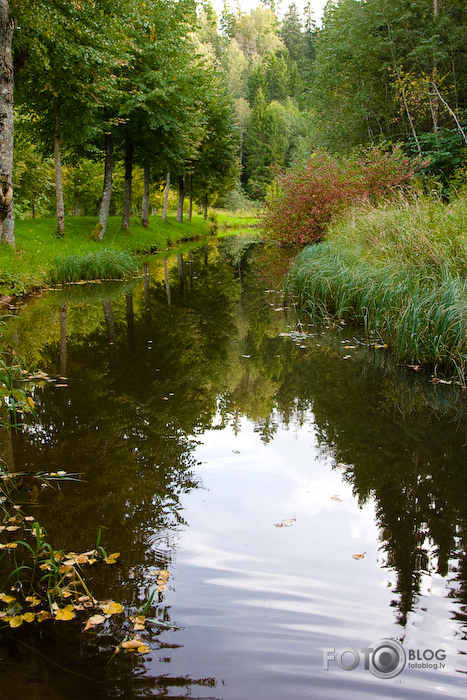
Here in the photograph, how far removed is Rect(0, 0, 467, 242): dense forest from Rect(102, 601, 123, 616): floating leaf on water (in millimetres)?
7149

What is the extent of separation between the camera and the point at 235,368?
7172mm

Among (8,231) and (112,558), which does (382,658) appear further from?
(8,231)

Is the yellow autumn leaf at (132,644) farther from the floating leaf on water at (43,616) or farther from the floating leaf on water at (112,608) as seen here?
the floating leaf on water at (43,616)

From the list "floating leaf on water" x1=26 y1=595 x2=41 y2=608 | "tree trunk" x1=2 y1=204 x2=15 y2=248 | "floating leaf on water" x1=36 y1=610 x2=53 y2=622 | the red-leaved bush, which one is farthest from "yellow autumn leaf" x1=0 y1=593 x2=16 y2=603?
the red-leaved bush

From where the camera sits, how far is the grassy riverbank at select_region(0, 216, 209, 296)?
1184 cm

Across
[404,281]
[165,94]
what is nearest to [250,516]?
[404,281]

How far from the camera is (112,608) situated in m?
2.65

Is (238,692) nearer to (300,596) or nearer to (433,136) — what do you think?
(300,596)

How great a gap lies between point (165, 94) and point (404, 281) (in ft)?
45.7

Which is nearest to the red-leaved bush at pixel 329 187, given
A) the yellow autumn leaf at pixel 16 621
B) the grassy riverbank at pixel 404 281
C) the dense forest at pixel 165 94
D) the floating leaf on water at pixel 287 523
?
the dense forest at pixel 165 94

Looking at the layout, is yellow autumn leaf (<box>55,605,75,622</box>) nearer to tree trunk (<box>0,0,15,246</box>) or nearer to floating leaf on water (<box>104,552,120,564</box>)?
floating leaf on water (<box>104,552,120,564</box>)

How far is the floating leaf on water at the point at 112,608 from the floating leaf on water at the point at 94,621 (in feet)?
0.12

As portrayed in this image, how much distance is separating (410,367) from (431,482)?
10.6 ft

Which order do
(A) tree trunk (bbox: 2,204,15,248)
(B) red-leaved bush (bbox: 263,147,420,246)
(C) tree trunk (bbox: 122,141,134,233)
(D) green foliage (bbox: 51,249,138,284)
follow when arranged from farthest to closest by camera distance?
(C) tree trunk (bbox: 122,141,134,233), (B) red-leaved bush (bbox: 263,147,420,246), (D) green foliage (bbox: 51,249,138,284), (A) tree trunk (bbox: 2,204,15,248)
